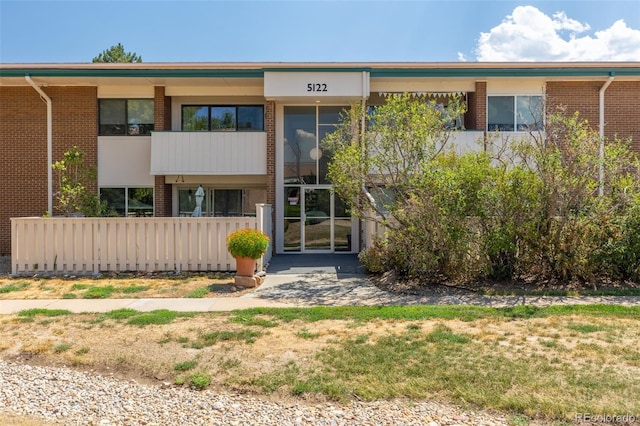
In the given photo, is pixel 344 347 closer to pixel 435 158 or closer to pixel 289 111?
pixel 435 158

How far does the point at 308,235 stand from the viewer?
14.5m

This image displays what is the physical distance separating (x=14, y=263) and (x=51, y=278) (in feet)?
4.05

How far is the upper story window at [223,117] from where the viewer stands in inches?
600

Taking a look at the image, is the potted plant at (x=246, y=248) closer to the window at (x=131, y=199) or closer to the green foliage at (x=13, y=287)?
the green foliage at (x=13, y=287)

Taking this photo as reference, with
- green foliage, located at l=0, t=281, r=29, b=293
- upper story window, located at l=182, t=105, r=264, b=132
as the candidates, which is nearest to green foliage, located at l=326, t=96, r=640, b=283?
upper story window, located at l=182, t=105, r=264, b=132

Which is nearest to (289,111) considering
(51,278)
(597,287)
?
(51,278)

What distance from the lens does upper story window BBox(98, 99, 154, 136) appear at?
14.9 meters

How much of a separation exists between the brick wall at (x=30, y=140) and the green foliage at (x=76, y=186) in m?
0.71

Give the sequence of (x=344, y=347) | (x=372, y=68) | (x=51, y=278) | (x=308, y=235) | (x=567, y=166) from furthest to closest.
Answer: (x=308, y=235) → (x=372, y=68) → (x=51, y=278) → (x=567, y=166) → (x=344, y=347)

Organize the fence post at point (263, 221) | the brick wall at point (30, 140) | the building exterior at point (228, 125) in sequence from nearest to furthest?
the fence post at point (263, 221) → the building exterior at point (228, 125) → the brick wall at point (30, 140)

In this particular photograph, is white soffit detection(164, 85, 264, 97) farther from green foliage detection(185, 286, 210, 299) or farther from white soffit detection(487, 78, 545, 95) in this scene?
green foliage detection(185, 286, 210, 299)

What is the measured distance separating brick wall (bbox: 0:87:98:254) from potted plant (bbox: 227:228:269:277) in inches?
329

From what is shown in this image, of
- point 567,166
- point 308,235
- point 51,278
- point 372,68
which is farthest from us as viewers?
point 308,235

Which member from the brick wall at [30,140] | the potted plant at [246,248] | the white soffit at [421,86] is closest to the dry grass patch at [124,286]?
the potted plant at [246,248]
